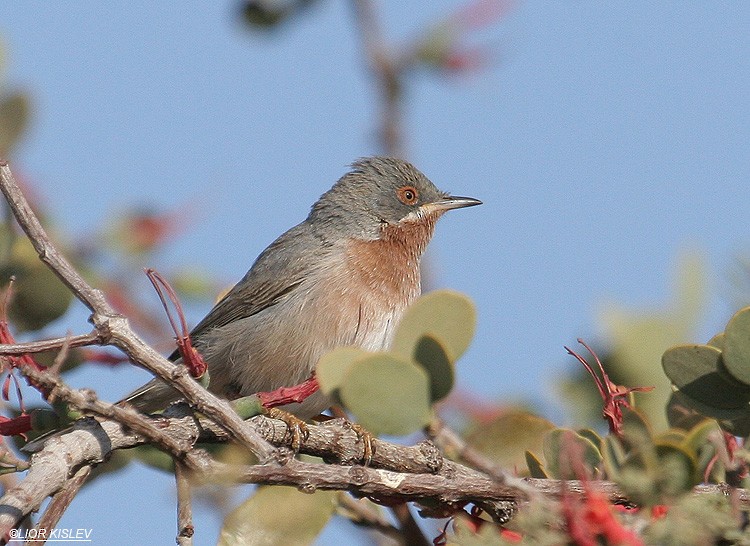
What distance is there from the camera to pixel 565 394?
3.67 meters

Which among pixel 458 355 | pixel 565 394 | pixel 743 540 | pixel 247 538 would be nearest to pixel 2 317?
pixel 247 538

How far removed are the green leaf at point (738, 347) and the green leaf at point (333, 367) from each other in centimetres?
104

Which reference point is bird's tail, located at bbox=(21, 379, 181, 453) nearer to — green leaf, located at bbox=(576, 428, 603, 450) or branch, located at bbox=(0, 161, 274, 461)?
branch, located at bbox=(0, 161, 274, 461)

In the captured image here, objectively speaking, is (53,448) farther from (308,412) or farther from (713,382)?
(308,412)

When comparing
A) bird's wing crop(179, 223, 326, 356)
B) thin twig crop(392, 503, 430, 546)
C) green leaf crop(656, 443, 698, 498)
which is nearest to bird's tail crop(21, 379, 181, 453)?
bird's wing crop(179, 223, 326, 356)

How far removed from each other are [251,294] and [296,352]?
2.26 ft

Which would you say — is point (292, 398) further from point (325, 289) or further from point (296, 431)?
point (325, 289)

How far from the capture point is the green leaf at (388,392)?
2070 mm

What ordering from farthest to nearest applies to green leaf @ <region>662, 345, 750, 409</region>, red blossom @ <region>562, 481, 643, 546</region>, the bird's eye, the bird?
the bird's eye → the bird → green leaf @ <region>662, 345, 750, 409</region> → red blossom @ <region>562, 481, 643, 546</region>

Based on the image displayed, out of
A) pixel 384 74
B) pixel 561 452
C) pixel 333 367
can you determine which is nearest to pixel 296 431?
pixel 561 452

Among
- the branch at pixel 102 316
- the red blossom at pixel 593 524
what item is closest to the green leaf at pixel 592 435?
the red blossom at pixel 593 524

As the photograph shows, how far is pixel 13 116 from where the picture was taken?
4.13m

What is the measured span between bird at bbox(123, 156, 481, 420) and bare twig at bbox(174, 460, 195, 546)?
1889 millimetres

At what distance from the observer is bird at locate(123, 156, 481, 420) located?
17.6 feet
